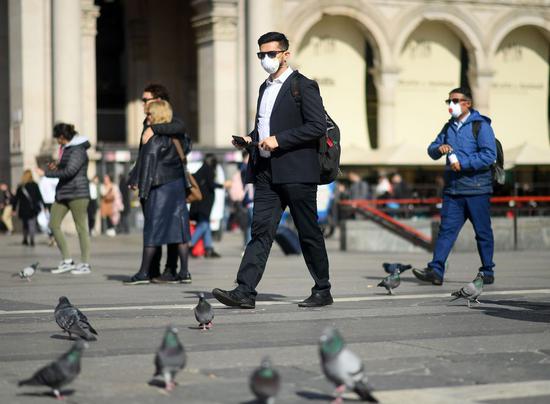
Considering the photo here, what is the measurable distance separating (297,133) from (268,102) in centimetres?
42

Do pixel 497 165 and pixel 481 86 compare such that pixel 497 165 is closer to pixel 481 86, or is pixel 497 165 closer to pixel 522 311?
pixel 522 311

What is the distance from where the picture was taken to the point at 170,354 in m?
6.23

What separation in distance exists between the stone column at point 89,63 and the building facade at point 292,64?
4 cm

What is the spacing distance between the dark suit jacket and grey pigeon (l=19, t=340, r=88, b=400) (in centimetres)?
438

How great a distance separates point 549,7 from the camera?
4119cm

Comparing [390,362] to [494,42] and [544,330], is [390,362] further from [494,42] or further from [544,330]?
[494,42]

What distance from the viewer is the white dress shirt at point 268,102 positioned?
1050cm

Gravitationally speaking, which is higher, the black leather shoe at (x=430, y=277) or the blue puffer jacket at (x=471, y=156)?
the blue puffer jacket at (x=471, y=156)

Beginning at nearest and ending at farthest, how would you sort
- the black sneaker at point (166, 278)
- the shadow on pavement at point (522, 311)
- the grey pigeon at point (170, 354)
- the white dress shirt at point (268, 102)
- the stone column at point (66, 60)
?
1. the grey pigeon at point (170, 354)
2. the shadow on pavement at point (522, 311)
3. the white dress shirt at point (268, 102)
4. the black sneaker at point (166, 278)
5. the stone column at point (66, 60)

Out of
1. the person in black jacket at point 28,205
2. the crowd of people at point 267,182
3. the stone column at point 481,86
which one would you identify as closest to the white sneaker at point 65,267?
the crowd of people at point 267,182

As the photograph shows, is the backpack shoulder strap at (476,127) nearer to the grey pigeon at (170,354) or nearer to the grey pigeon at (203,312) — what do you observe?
the grey pigeon at (203,312)

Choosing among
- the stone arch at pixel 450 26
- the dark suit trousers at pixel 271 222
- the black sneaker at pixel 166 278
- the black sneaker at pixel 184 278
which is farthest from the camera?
the stone arch at pixel 450 26

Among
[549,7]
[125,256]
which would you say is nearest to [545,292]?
[125,256]

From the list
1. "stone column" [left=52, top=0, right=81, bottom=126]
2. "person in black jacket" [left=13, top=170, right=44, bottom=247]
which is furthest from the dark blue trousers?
"stone column" [left=52, top=0, right=81, bottom=126]
